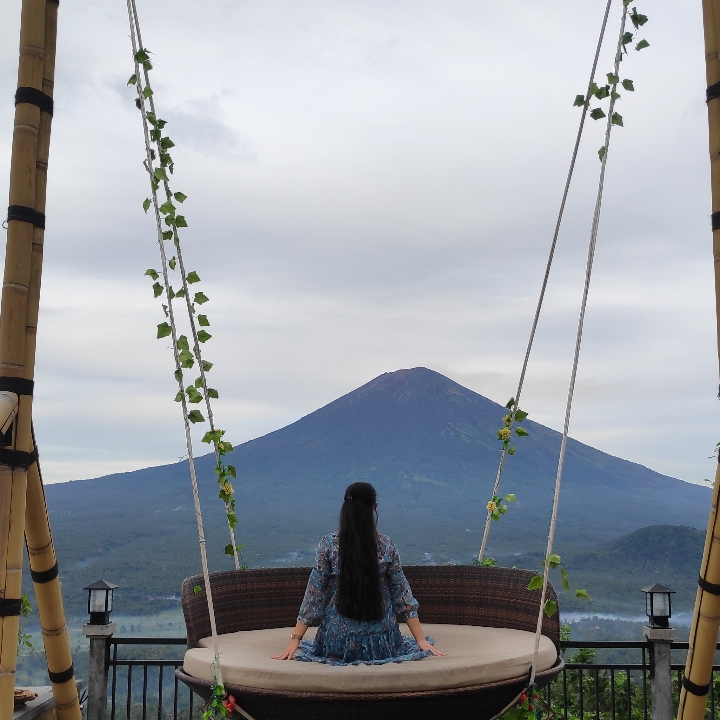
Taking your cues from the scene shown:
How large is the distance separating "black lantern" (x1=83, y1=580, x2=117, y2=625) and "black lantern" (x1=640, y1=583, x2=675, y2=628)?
272cm

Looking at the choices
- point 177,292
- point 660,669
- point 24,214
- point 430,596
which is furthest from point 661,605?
point 24,214

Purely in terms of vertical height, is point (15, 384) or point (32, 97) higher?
point (32, 97)

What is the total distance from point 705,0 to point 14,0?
195 cm

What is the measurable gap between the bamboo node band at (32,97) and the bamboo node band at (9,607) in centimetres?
130

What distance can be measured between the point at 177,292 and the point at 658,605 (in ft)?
9.57

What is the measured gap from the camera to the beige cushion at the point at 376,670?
2002 mm

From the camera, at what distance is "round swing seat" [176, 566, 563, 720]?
6.58 ft

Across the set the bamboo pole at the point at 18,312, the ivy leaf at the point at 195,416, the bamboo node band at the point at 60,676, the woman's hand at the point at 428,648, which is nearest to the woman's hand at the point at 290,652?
the woman's hand at the point at 428,648

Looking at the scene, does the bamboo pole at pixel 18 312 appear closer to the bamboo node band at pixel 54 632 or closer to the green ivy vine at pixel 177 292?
the green ivy vine at pixel 177 292

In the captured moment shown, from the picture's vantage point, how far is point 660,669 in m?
3.97

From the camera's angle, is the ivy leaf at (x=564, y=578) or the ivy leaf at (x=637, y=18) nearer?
the ivy leaf at (x=564, y=578)

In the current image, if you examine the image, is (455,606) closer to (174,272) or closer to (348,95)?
(174,272)

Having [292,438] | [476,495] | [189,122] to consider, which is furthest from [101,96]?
[292,438]

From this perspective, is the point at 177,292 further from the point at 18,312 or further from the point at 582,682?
the point at 582,682
